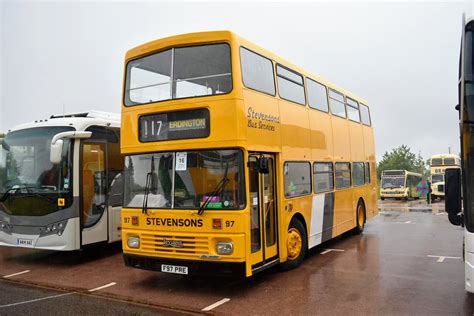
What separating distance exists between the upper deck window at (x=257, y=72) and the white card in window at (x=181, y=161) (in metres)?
1.54

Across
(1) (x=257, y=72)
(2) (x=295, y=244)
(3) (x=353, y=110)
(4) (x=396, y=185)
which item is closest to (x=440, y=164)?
(4) (x=396, y=185)

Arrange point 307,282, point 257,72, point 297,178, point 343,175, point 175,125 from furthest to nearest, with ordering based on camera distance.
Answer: point 343,175
point 297,178
point 307,282
point 257,72
point 175,125

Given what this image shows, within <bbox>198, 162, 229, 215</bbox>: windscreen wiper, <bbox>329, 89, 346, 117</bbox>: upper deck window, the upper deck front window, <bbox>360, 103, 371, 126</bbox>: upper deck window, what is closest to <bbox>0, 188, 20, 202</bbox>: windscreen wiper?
the upper deck front window

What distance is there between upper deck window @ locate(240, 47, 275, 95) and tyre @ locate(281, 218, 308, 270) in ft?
8.82

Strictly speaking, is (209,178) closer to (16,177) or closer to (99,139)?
(99,139)

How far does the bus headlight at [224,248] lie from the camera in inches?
257

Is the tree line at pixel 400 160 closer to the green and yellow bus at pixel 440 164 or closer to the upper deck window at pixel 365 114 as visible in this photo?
the green and yellow bus at pixel 440 164

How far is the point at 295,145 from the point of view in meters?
8.65

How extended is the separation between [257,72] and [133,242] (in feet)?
12.0

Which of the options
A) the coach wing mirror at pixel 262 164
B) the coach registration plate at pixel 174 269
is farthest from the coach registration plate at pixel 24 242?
the coach wing mirror at pixel 262 164

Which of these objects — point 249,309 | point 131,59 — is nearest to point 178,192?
point 249,309

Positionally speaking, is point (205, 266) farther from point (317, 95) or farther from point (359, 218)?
point (359, 218)

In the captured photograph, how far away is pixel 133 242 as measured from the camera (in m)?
7.33

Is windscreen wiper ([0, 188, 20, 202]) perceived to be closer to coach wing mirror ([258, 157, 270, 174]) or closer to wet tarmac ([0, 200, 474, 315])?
wet tarmac ([0, 200, 474, 315])
